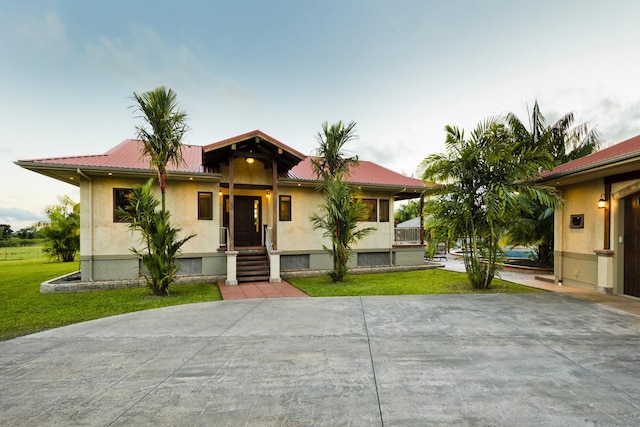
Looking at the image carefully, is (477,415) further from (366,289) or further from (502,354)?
(366,289)

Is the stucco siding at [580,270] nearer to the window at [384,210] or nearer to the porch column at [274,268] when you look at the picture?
the window at [384,210]

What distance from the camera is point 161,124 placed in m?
8.33

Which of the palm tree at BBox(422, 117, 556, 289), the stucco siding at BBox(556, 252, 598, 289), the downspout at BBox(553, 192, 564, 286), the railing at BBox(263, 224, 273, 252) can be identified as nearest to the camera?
the palm tree at BBox(422, 117, 556, 289)

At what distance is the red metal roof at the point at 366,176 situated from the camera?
13.1m

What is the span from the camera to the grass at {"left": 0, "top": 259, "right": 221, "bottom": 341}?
607cm

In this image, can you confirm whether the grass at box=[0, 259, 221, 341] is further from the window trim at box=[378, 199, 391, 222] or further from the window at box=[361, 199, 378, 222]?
the window trim at box=[378, 199, 391, 222]

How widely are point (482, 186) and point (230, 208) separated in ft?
28.1

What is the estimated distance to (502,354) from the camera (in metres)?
4.18

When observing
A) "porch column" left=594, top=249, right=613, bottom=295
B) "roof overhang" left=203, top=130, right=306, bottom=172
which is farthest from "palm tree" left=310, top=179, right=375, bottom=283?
"porch column" left=594, top=249, right=613, bottom=295

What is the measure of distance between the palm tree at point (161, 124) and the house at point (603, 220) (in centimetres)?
1149

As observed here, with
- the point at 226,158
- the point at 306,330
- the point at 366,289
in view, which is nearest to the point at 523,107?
the point at 366,289

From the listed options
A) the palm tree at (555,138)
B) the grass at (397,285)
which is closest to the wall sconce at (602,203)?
the grass at (397,285)

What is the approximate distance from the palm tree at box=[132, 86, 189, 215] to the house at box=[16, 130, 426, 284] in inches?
64.7

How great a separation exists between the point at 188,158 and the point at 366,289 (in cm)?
939
